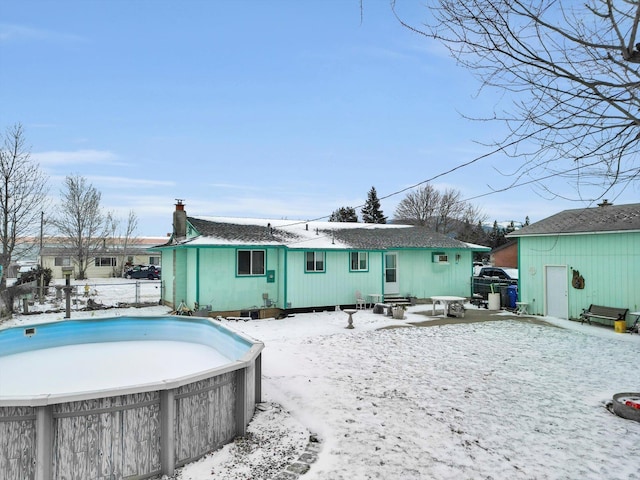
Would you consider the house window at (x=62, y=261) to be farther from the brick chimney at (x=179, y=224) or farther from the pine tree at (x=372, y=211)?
the pine tree at (x=372, y=211)

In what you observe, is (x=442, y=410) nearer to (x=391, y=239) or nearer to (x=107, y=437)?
(x=107, y=437)

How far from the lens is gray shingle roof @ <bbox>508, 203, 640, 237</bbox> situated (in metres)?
12.9

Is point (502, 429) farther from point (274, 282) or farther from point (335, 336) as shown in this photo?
point (274, 282)

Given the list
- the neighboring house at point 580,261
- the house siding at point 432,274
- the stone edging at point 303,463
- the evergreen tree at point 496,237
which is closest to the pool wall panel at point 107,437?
the stone edging at point 303,463

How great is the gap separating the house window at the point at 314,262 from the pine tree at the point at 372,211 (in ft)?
105

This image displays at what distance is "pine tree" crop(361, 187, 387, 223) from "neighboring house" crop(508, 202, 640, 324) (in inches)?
1233

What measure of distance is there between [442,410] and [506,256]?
3336cm

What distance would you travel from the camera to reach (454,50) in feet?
13.5

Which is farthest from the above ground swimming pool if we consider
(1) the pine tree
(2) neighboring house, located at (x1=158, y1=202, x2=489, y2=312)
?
(1) the pine tree

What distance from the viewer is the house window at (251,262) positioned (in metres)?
15.1

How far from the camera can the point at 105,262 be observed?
120ft

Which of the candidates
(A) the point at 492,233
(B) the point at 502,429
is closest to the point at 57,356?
(B) the point at 502,429

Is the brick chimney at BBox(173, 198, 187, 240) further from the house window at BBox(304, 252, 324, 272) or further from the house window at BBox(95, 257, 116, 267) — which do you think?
the house window at BBox(95, 257, 116, 267)

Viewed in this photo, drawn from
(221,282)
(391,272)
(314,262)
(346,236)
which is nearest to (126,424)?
(221,282)
